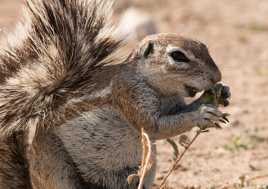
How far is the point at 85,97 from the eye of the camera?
5945 millimetres

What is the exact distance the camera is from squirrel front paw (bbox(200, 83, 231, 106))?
19.2 ft

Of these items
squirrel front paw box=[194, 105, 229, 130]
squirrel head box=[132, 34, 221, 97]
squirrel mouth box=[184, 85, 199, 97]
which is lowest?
squirrel front paw box=[194, 105, 229, 130]

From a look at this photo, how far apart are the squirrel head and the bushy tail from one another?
0.32 m

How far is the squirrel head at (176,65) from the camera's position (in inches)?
227

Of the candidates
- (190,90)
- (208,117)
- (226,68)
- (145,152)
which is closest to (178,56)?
(190,90)

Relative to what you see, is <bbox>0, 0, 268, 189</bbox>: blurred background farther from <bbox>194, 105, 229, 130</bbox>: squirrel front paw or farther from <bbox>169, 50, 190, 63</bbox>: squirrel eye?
<bbox>194, 105, 229, 130</bbox>: squirrel front paw

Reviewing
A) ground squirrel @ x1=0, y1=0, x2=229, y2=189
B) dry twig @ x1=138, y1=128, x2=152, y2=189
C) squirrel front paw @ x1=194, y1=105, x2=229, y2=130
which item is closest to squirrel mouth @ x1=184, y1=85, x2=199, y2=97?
ground squirrel @ x1=0, y1=0, x2=229, y2=189

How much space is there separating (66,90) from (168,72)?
0.77m

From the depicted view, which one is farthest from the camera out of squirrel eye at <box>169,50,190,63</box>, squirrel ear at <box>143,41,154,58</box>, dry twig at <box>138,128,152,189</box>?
squirrel ear at <box>143,41,154,58</box>

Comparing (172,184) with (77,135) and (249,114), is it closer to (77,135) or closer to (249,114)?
(77,135)

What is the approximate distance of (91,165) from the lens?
5.99m

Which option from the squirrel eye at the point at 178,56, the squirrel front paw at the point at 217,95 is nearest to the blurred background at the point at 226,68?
the squirrel eye at the point at 178,56

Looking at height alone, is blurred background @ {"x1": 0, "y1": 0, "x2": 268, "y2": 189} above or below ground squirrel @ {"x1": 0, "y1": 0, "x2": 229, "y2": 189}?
below

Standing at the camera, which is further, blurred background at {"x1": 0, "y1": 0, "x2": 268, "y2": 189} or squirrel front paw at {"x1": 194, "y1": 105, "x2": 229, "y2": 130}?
blurred background at {"x1": 0, "y1": 0, "x2": 268, "y2": 189}
